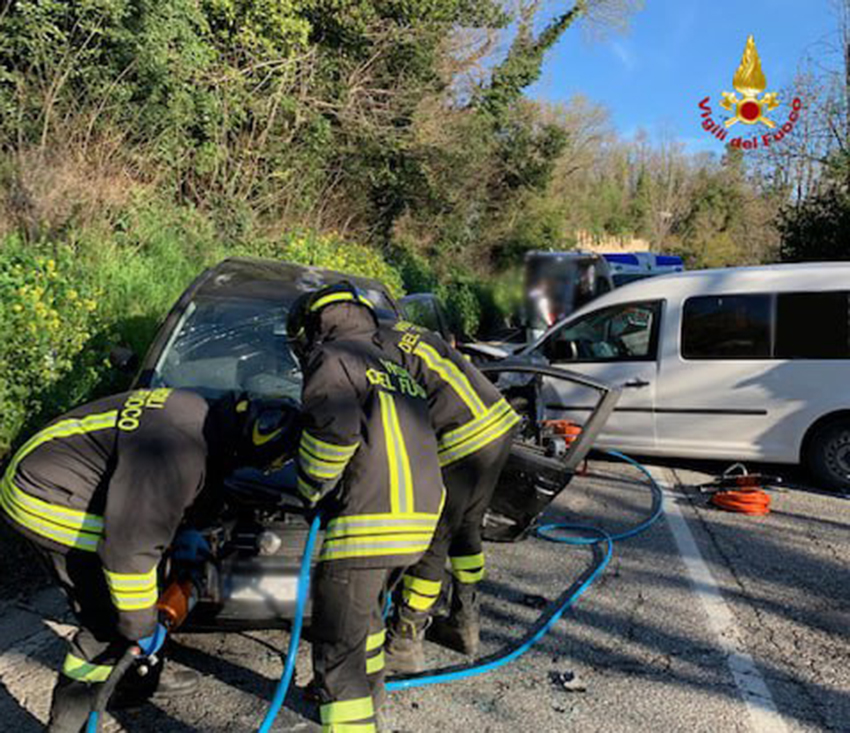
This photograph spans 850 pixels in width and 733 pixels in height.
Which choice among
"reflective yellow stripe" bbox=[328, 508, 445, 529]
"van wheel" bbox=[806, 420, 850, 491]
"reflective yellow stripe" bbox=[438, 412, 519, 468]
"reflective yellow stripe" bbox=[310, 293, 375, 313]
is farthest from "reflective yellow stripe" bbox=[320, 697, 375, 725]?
"van wheel" bbox=[806, 420, 850, 491]

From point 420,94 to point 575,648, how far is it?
14.1 m

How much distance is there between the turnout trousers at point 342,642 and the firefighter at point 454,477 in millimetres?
780

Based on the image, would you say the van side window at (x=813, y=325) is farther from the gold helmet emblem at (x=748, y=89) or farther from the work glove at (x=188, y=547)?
the gold helmet emblem at (x=748, y=89)

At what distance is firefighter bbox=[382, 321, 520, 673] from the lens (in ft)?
9.79

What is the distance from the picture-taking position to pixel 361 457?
7.70 ft

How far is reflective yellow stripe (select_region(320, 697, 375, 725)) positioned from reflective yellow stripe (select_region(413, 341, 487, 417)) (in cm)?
124

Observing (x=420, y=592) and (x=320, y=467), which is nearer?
(x=320, y=467)

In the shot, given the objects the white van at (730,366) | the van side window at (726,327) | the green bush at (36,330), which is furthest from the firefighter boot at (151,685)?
the van side window at (726,327)

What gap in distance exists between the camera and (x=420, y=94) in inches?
608

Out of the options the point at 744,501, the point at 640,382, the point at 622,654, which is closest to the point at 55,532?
the point at 622,654

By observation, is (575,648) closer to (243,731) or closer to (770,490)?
(243,731)

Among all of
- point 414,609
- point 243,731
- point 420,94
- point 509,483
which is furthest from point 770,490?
point 420,94

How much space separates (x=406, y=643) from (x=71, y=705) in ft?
4.45

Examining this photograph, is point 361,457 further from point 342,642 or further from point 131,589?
point 131,589
